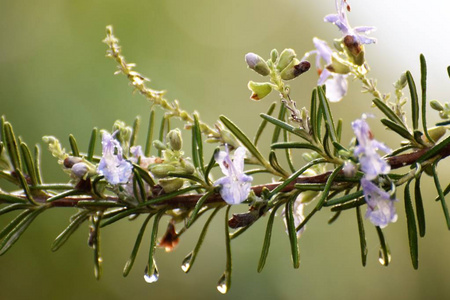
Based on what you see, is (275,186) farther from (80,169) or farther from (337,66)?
(80,169)

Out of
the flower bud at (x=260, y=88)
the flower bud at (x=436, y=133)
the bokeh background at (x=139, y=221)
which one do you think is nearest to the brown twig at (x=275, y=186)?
the flower bud at (x=436, y=133)

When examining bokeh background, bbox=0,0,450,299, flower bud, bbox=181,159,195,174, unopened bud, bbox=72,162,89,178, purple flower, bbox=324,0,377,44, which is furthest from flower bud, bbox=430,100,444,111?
bokeh background, bbox=0,0,450,299

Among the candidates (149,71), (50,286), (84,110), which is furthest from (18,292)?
(149,71)

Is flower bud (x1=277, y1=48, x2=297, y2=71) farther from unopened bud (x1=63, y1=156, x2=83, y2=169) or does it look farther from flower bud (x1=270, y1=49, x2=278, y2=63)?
unopened bud (x1=63, y1=156, x2=83, y2=169)

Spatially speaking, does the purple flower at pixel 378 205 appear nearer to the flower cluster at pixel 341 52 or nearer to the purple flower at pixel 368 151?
the purple flower at pixel 368 151

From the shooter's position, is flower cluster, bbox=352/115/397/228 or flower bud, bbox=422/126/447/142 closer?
flower cluster, bbox=352/115/397/228

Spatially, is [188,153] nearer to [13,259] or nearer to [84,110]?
[84,110]

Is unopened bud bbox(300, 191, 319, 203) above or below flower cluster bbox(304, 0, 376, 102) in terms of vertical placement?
below
